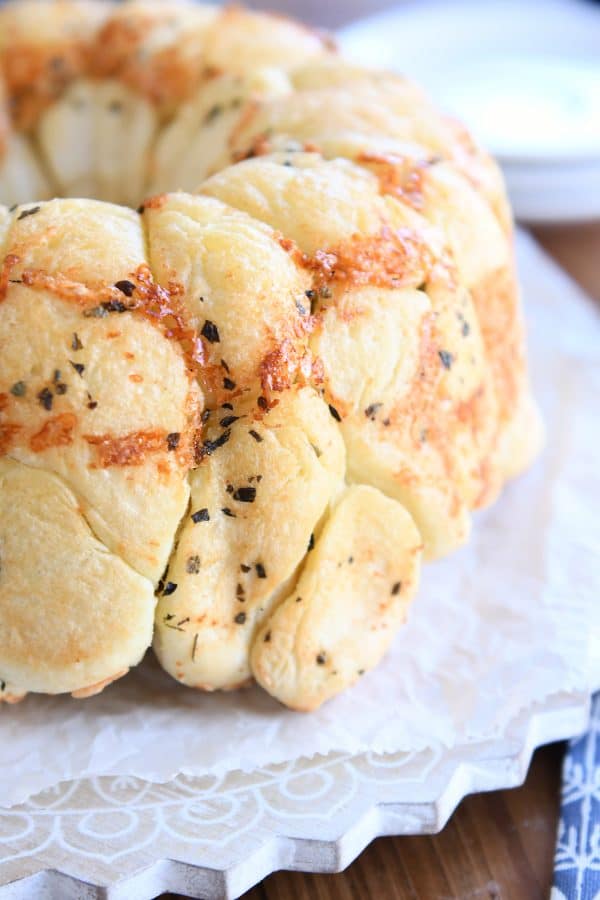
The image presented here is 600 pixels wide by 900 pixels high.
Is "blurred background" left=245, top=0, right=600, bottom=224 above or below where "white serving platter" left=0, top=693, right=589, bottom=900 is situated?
above

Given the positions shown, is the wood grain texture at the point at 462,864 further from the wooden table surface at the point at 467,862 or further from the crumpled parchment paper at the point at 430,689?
the crumpled parchment paper at the point at 430,689

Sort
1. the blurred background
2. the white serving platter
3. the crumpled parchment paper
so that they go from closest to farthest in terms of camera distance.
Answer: the white serving platter → the crumpled parchment paper → the blurred background

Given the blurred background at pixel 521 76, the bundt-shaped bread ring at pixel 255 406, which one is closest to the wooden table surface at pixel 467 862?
the bundt-shaped bread ring at pixel 255 406

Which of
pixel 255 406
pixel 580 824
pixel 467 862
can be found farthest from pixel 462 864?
pixel 255 406

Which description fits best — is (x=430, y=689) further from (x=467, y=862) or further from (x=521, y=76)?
(x=521, y=76)

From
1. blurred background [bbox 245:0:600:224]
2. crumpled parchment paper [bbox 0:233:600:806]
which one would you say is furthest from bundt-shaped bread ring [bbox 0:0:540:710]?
blurred background [bbox 245:0:600:224]

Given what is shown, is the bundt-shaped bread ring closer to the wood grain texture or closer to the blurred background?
the wood grain texture
